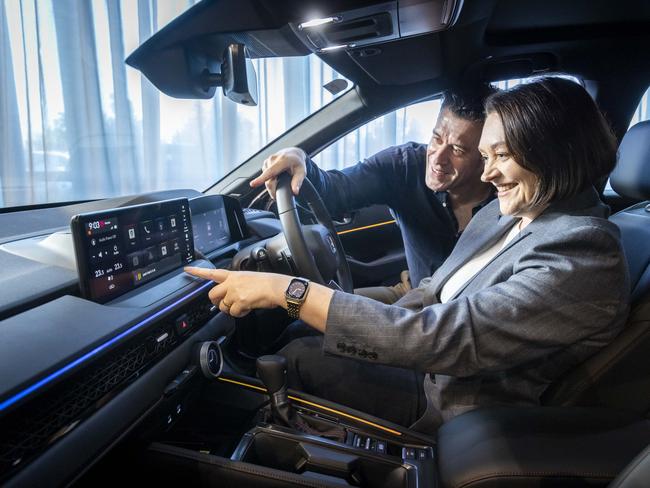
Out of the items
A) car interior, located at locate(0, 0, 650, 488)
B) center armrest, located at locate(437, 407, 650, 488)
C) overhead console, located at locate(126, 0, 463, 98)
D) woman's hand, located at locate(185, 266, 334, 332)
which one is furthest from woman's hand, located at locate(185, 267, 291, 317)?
overhead console, located at locate(126, 0, 463, 98)

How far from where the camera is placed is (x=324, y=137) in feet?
6.27

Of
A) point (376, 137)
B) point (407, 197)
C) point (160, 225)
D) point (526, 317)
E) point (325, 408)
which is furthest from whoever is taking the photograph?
point (376, 137)

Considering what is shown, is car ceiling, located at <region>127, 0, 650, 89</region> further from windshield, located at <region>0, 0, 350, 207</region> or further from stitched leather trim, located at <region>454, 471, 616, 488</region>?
stitched leather trim, located at <region>454, 471, 616, 488</region>

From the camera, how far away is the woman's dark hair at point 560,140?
0.91 m

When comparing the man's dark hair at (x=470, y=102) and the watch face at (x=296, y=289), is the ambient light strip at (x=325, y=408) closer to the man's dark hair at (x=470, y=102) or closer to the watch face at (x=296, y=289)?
the watch face at (x=296, y=289)

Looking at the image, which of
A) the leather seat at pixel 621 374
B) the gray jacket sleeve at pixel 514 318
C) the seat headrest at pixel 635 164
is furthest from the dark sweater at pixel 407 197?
the gray jacket sleeve at pixel 514 318

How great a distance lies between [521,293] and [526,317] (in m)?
0.04

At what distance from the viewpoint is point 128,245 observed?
94 centimetres

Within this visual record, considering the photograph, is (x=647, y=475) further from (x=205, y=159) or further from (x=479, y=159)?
(x=205, y=159)

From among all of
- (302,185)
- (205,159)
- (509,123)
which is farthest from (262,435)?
(205,159)

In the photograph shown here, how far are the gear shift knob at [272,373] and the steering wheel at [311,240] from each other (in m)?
0.22

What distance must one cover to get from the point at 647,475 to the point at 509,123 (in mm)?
650

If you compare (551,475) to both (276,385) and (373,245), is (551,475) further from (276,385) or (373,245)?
(373,245)

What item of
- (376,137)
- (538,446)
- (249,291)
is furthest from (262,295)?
(376,137)
